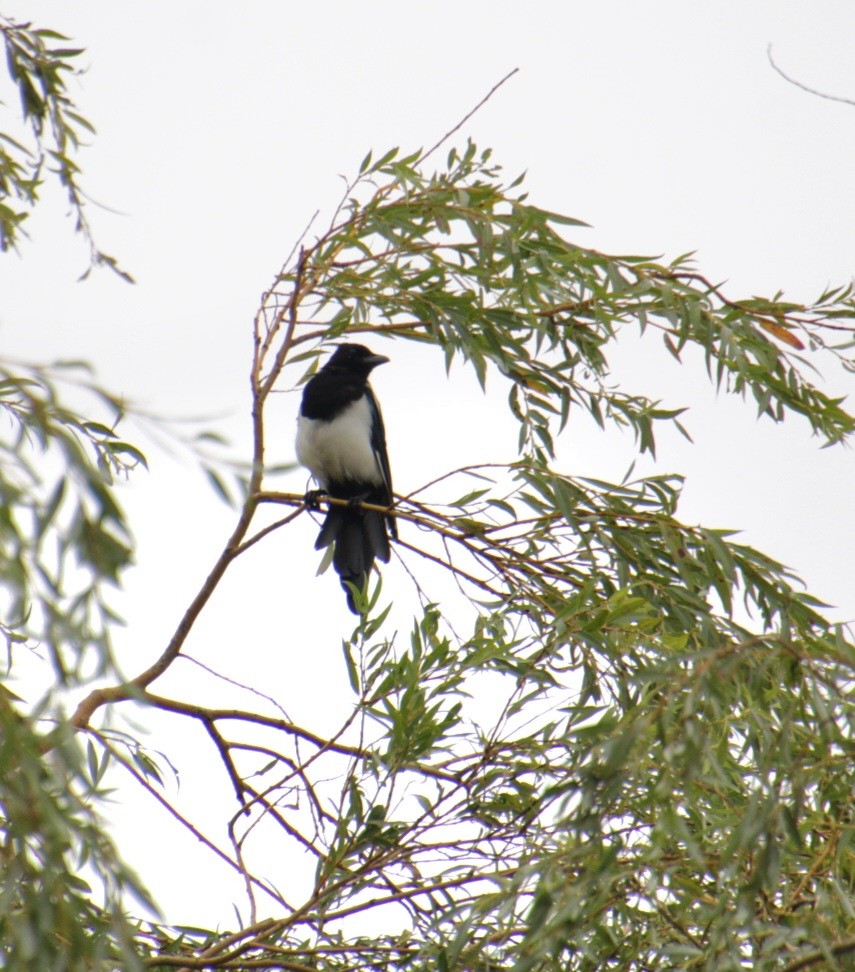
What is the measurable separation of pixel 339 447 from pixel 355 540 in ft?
1.87

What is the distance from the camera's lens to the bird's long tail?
4.43 m

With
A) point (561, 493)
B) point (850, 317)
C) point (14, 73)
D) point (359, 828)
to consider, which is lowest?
point (359, 828)

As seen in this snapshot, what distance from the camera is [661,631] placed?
279 cm

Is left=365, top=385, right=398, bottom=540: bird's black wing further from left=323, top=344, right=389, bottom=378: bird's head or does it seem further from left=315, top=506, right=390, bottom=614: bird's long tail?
left=315, top=506, right=390, bottom=614: bird's long tail

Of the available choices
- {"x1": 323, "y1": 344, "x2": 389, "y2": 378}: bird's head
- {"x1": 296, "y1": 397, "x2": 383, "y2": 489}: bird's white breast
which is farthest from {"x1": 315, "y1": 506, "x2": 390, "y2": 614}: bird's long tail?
{"x1": 323, "y1": 344, "x2": 389, "y2": 378}: bird's head

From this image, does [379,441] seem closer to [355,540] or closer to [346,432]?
[346,432]

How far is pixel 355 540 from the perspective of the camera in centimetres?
449

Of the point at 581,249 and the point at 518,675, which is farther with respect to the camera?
the point at 581,249

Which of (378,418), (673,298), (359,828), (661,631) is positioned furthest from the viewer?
(378,418)

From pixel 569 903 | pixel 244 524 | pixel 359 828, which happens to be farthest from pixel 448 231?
pixel 569 903

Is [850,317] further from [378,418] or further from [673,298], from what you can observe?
[378,418]

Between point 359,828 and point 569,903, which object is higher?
point 359,828

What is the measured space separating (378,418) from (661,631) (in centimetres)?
260

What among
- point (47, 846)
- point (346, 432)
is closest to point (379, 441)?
point (346, 432)
